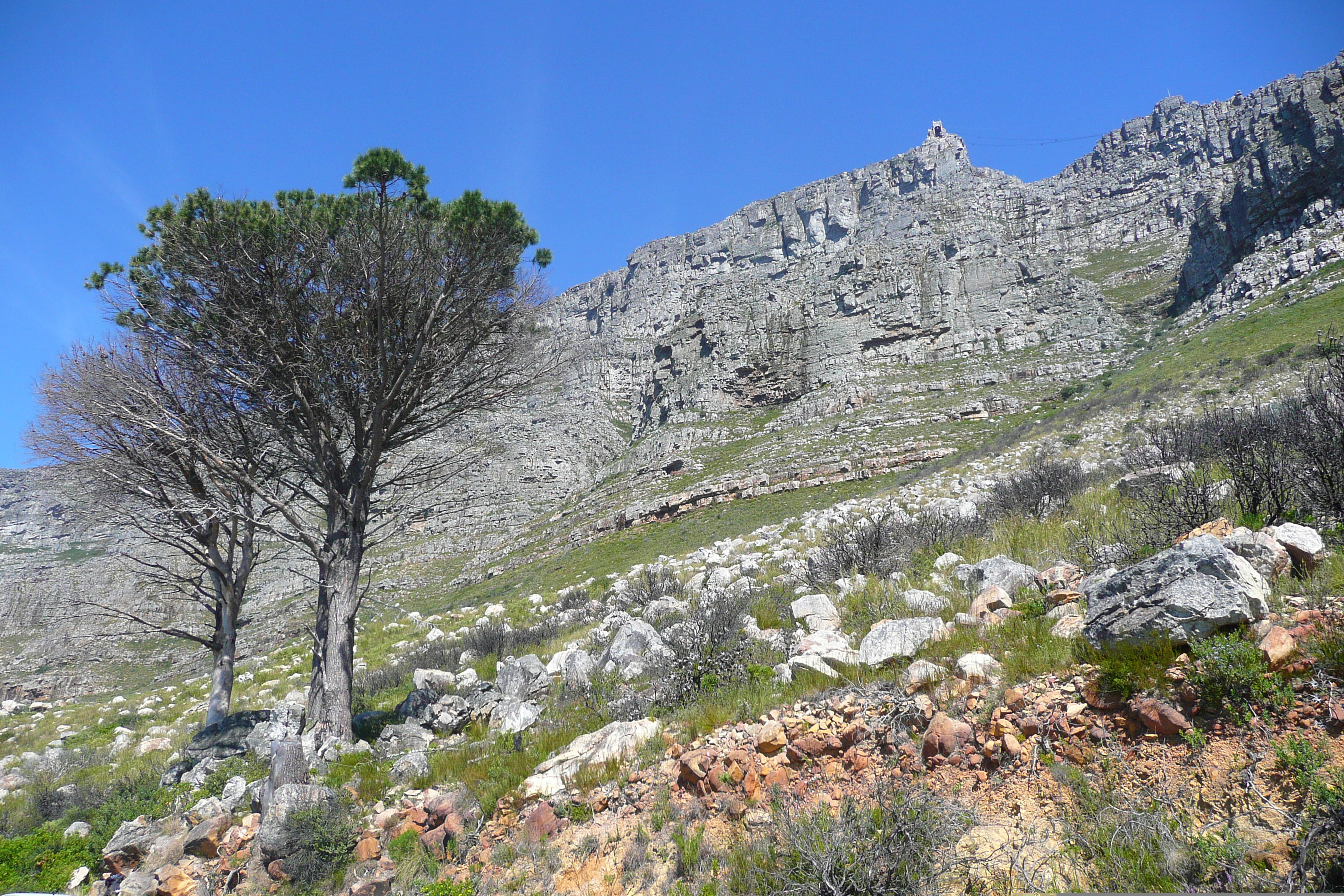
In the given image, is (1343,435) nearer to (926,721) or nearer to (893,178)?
(926,721)

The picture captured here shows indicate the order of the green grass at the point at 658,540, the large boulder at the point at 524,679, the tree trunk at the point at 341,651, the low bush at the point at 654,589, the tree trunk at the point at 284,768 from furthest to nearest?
the green grass at the point at 658,540, the low bush at the point at 654,589, the large boulder at the point at 524,679, the tree trunk at the point at 341,651, the tree trunk at the point at 284,768

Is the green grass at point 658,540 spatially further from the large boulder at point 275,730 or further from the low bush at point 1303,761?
the low bush at point 1303,761

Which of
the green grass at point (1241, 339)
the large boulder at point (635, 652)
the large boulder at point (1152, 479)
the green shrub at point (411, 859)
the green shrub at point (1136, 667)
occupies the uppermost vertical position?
the green grass at point (1241, 339)

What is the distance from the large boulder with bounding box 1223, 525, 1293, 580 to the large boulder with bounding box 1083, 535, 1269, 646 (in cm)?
20

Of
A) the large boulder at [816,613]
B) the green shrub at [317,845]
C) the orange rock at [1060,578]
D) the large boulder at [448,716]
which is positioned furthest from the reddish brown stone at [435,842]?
the orange rock at [1060,578]

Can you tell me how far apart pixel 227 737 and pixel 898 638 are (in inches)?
305

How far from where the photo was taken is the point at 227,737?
21.2 ft

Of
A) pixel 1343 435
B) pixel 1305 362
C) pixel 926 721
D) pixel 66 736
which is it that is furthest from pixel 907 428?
pixel 66 736

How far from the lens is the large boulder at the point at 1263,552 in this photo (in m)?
A: 3.10

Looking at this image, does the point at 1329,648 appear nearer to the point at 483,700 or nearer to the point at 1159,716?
the point at 1159,716

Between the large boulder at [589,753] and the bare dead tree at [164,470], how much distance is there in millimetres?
4480

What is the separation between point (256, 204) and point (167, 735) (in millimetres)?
9476

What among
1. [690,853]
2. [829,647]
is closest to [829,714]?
[829,647]

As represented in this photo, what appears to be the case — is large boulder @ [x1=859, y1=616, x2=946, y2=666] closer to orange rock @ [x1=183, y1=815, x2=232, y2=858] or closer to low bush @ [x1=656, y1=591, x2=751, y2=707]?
low bush @ [x1=656, y1=591, x2=751, y2=707]
